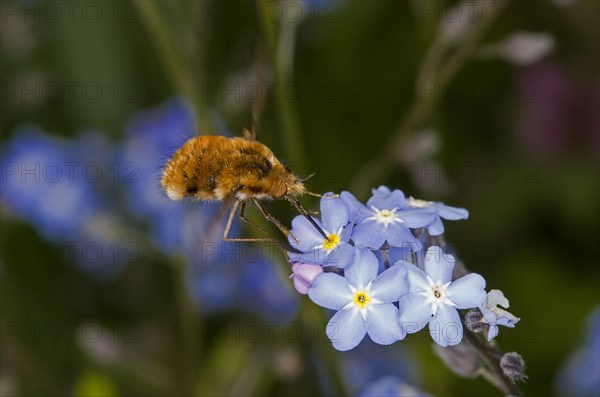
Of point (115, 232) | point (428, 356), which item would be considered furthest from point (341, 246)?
point (115, 232)

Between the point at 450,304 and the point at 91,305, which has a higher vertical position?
the point at 91,305

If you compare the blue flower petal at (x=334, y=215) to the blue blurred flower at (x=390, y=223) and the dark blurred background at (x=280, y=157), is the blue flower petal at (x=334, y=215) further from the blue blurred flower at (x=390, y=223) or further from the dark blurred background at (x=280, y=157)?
the dark blurred background at (x=280, y=157)

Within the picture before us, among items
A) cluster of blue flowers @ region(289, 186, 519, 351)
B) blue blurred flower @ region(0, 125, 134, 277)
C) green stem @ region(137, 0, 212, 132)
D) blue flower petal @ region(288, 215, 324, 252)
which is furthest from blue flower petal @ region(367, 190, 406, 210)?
blue blurred flower @ region(0, 125, 134, 277)

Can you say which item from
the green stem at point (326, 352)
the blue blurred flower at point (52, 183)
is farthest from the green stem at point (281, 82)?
the blue blurred flower at point (52, 183)

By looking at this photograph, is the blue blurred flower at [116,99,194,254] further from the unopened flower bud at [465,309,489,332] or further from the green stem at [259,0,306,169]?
the unopened flower bud at [465,309,489,332]

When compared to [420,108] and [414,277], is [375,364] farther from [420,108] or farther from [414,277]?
[414,277]

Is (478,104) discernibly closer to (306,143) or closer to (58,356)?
(306,143)
